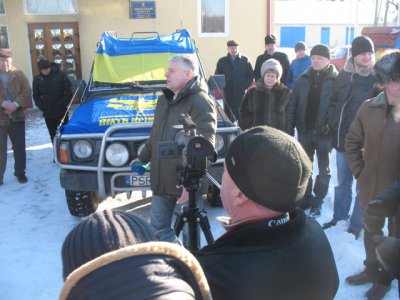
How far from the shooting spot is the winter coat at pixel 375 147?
105 inches

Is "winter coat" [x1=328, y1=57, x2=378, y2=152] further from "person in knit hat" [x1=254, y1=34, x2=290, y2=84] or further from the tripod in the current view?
"person in knit hat" [x1=254, y1=34, x2=290, y2=84]

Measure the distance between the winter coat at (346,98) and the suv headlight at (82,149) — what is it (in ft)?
7.25

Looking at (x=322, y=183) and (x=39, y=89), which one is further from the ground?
(x=39, y=89)

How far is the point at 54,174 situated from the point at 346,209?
13.0 ft

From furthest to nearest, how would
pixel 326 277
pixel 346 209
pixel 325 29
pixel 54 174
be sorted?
pixel 325 29, pixel 54 174, pixel 346 209, pixel 326 277

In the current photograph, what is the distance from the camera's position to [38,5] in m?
11.0

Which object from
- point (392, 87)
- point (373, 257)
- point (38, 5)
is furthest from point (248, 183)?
point (38, 5)

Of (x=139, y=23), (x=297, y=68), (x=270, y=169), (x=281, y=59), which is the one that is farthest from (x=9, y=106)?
(x=139, y=23)

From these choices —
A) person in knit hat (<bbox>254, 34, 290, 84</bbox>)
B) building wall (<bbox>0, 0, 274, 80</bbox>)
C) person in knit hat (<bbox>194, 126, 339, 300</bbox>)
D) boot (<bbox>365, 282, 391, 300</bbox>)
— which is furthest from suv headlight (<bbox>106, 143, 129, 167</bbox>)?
building wall (<bbox>0, 0, 274, 80</bbox>)

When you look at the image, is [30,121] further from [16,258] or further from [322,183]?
[322,183]

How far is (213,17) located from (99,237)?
Result: 447 inches

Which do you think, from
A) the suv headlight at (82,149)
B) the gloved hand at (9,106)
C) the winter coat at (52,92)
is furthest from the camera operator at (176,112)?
the winter coat at (52,92)

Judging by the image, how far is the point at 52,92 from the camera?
611 centimetres

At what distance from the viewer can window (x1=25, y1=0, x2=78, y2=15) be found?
1091 cm
